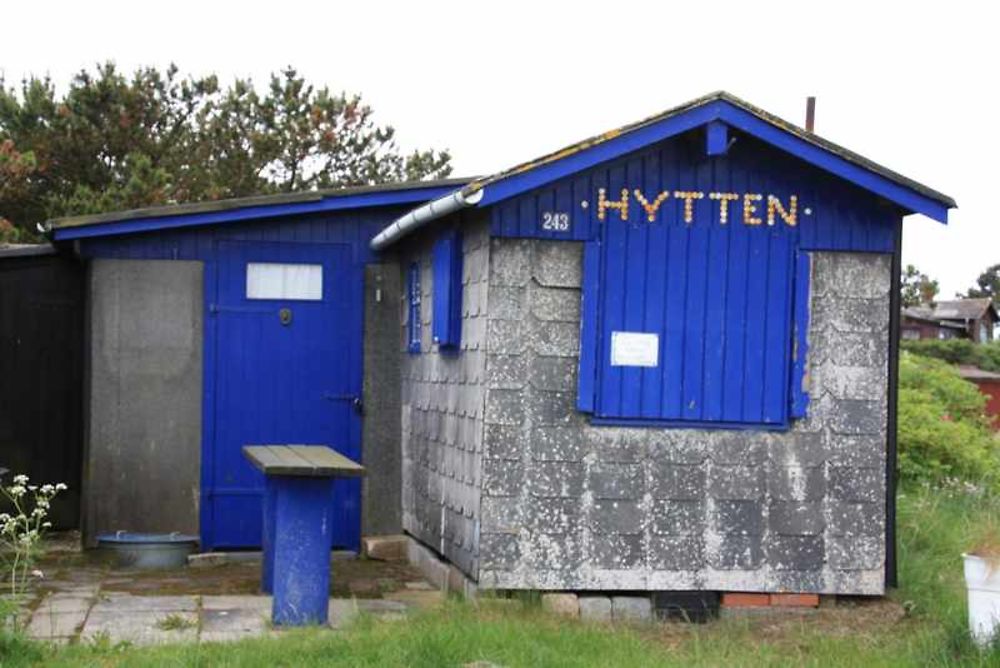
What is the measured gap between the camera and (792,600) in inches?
336

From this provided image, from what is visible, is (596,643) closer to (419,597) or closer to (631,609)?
(631,609)

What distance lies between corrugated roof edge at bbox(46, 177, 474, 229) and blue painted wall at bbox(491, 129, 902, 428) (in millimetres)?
2326

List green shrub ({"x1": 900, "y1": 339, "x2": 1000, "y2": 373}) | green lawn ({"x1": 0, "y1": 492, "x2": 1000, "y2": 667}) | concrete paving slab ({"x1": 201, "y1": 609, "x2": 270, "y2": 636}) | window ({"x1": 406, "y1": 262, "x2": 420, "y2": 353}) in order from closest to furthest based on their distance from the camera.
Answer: green lawn ({"x1": 0, "y1": 492, "x2": 1000, "y2": 667})
concrete paving slab ({"x1": 201, "y1": 609, "x2": 270, "y2": 636})
window ({"x1": 406, "y1": 262, "x2": 420, "y2": 353})
green shrub ({"x1": 900, "y1": 339, "x2": 1000, "y2": 373})

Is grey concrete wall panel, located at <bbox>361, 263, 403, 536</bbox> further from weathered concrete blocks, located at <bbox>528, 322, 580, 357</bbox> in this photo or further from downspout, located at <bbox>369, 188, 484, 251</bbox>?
weathered concrete blocks, located at <bbox>528, 322, 580, 357</bbox>

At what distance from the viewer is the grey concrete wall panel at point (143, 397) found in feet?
35.2

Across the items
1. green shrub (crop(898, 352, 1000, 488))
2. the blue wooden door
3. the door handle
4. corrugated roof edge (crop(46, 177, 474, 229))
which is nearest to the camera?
corrugated roof edge (crop(46, 177, 474, 229))

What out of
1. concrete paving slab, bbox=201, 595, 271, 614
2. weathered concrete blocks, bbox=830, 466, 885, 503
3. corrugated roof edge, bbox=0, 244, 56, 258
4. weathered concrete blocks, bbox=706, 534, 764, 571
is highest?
corrugated roof edge, bbox=0, 244, 56, 258

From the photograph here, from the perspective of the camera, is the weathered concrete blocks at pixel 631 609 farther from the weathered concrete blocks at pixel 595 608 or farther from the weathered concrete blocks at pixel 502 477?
the weathered concrete blocks at pixel 502 477

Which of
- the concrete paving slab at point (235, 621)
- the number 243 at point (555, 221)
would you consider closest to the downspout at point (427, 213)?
the number 243 at point (555, 221)

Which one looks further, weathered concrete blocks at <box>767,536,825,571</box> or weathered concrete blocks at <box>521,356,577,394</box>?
weathered concrete blocks at <box>767,536,825,571</box>

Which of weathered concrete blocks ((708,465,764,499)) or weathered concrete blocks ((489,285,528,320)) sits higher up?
weathered concrete blocks ((489,285,528,320))

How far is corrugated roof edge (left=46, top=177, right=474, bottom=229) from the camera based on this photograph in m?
10.4

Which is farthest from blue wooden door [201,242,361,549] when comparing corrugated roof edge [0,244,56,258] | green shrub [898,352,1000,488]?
green shrub [898,352,1000,488]

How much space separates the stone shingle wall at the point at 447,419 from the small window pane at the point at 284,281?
714 mm
